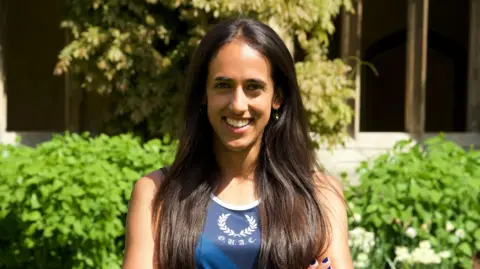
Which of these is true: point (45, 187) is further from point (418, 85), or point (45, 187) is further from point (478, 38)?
point (478, 38)

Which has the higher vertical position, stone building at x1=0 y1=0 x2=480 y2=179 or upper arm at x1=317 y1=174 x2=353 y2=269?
stone building at x1=0 y1=0 x2=480 y2=179

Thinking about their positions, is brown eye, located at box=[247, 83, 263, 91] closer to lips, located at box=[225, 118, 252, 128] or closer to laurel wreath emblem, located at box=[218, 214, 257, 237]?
lips, located at box=[225, 118, 252, 128]

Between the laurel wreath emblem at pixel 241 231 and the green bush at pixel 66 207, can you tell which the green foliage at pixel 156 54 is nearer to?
the green bush at pixel 66 207

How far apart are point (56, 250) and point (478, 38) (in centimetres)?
455

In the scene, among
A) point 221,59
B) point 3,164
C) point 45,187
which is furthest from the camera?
point 3,164

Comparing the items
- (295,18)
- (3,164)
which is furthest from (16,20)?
(3,164)

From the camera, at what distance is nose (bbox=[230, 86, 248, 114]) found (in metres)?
2.12

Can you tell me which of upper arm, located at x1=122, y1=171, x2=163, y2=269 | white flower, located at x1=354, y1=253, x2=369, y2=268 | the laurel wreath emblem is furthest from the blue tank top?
white flower, located at x1=354, y1=253, x2=369, y2=268

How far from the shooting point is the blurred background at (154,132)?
399cm

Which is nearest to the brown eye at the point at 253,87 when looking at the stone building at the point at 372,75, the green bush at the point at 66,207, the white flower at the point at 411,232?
the green bush at the point at 66,207

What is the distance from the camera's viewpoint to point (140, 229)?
214cm

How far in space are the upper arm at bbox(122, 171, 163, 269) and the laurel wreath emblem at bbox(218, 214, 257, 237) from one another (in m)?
0.19

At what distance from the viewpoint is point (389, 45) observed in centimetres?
1109

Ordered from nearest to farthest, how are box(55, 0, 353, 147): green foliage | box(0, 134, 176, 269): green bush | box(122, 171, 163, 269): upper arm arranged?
box(122, 171, 163, 269): upper arm, box(0, 134, 176, 269): green bush, box(55, 0, 353, 147): green foliage
